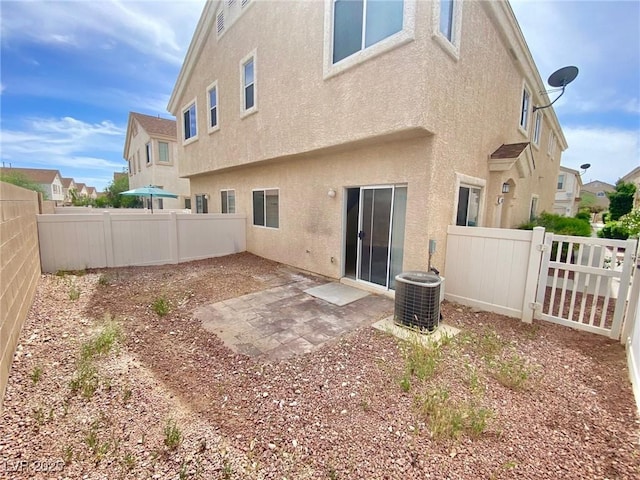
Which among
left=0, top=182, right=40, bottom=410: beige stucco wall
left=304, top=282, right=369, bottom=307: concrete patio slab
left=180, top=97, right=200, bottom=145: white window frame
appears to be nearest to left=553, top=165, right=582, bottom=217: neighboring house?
left=304, top=282, right=369, bottom=307: concrete patio slab

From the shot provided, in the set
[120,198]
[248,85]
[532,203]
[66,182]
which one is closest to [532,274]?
[248,85]

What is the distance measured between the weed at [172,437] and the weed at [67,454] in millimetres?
626

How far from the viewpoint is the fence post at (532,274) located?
449 cm

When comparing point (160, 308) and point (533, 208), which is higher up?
point (533, 208)

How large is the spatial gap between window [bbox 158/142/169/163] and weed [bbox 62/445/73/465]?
22421 millimetres

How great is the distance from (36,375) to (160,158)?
21.3 m

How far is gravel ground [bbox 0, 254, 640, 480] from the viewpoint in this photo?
6.70ft

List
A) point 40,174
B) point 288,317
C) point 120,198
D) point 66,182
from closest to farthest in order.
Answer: point 288,317 → point 120,198 → point 40,174 → point 66,182

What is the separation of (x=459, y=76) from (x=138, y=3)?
789cm

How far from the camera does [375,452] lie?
2176 millimetres

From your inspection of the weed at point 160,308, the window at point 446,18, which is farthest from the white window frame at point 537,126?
the weed at point 160,308

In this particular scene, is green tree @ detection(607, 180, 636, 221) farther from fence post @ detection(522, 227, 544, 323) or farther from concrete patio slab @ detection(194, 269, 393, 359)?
concrete patio slab @ detection(194, 269, 393, 359)

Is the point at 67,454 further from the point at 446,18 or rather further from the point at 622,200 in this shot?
the point at 622,200

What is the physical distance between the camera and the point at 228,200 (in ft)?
38.9
